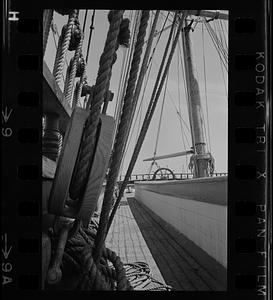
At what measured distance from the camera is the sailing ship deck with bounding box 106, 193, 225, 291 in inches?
51.0

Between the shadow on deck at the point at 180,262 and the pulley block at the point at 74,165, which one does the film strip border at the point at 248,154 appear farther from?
the shadow on deck at the point at 180,262

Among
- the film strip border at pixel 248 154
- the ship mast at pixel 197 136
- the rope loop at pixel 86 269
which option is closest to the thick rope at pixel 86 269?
the rope loop at pixel 86 269

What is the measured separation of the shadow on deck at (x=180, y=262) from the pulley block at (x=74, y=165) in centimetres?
51

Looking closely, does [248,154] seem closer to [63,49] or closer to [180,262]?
[63,49]

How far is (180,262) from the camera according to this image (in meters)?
1.60

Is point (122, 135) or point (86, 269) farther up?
point (122, 135)

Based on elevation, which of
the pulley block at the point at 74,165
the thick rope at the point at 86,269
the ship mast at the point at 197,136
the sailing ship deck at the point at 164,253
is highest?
the ship mast at the point at 197,136

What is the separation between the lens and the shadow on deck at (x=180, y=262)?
1.26 m

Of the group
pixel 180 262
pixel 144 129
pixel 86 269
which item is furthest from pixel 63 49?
pixel 180 262
